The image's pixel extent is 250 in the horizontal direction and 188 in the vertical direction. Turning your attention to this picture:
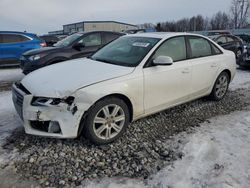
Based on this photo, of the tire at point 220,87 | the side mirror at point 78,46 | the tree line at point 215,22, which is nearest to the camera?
the tire at point 220,87

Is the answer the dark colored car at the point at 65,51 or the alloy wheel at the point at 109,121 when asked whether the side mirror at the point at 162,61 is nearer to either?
the alloy wheel at the point at 109,121

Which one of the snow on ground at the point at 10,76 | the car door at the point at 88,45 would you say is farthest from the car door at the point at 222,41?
the snow on ground at the point at 10,76

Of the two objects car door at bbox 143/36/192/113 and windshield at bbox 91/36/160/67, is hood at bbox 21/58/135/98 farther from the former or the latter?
car door at bbox 143/36/192/113

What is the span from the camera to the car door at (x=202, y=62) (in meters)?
5.29

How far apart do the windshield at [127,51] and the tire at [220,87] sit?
6.21 feet

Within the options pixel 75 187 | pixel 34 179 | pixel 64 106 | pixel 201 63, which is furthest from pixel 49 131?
pixel 201 63

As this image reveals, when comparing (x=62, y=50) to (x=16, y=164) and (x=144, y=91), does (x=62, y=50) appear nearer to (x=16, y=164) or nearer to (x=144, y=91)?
(x=144, y=91)

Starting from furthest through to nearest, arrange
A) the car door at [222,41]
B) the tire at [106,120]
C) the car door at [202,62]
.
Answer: the car door at [222,41] < the car door at [202,62] < the tire at [106,120]

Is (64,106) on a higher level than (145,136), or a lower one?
higher

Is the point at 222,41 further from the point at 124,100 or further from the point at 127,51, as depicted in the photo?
the point at 124,100

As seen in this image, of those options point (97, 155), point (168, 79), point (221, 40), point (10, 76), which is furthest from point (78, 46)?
point (221, 40)

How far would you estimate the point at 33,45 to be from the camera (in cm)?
1200

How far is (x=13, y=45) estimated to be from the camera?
11.7 meters

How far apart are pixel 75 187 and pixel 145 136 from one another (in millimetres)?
1575
